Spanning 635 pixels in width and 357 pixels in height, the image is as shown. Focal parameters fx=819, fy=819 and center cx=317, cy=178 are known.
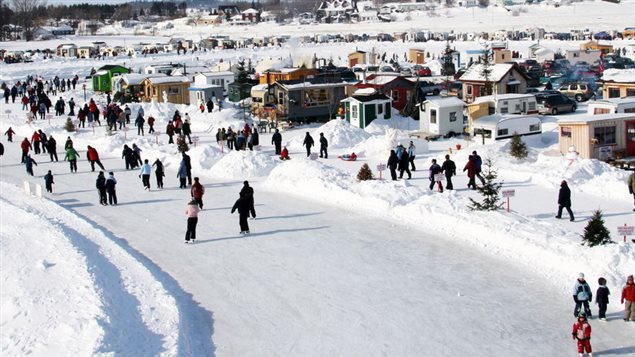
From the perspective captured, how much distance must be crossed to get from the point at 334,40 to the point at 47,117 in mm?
72579

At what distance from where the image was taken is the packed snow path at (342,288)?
9.30m

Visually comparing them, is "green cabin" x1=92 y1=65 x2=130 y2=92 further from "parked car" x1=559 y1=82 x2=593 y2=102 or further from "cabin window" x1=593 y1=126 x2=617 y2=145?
"cabin window" x1=593 y1=126 x2=617 y2=145

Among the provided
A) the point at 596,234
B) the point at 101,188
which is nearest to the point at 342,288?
the point at 596,234

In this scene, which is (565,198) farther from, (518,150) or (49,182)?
(49,182)

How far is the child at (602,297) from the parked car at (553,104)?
76.9ft

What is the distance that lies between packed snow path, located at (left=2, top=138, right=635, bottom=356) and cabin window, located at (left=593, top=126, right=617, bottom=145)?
29.9 feet

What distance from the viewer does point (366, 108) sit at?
99.8 feet

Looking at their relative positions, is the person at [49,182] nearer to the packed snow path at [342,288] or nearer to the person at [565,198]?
the packed snow path at [342,288]

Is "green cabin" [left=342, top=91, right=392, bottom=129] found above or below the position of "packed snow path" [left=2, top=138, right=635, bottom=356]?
above

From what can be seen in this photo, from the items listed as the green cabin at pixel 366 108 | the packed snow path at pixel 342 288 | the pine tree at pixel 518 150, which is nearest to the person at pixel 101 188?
the packed snow path at pixel 342 288

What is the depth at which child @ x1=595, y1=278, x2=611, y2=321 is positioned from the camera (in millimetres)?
9680

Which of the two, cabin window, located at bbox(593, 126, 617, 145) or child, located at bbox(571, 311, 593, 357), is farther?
cabin window, located at bbox(593, 126, 617, 145)

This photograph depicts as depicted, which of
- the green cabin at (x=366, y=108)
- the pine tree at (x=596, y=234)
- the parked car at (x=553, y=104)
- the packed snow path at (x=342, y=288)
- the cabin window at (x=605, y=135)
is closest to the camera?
the packed snow path at (x=342, y=288)

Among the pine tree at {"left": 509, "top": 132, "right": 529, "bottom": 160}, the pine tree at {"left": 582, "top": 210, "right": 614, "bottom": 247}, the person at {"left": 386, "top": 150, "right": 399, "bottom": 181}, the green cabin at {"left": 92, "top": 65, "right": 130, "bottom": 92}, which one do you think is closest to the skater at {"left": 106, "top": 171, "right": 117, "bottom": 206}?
the person at {"left": 386, "top": 150, "right": 399, "bottom": 181}
